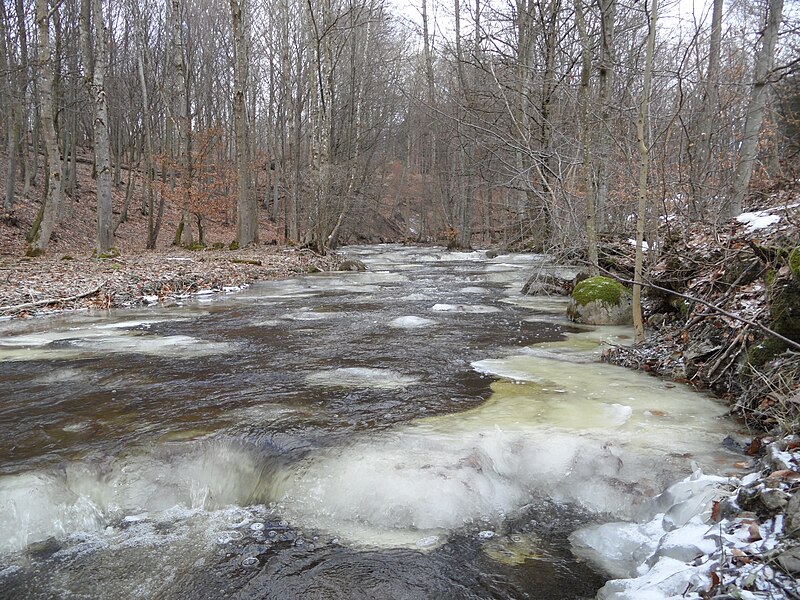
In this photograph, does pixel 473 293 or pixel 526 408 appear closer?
pixel 526 408

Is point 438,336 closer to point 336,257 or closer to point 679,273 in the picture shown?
point 679,273

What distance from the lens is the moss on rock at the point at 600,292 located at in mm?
9656

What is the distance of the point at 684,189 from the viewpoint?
967cm

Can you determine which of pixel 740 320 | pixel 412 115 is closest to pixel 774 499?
pixel 740 320

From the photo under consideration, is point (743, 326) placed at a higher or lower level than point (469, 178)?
lower

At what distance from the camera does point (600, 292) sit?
31.8 feet

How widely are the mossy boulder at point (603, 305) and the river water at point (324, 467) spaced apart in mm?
2791

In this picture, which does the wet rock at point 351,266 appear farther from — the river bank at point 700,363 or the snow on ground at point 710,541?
the snow on ground at point 710,541

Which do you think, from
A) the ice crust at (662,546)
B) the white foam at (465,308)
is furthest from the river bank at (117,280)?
the ice crust at (662,546)

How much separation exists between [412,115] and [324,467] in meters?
39.3

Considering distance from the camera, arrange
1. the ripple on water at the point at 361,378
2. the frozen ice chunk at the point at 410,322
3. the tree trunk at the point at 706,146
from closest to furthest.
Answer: the ripple on water at the point at 361,378, the frozen ice chunk at the point at 410,322, the tree trunk at the point at 706,146

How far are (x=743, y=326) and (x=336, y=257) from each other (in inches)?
686

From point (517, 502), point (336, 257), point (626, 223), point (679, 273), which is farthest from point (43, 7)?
point (517, 502)

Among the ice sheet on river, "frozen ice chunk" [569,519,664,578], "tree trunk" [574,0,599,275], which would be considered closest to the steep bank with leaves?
"frozen ice chunk" [569,519,664,578]
